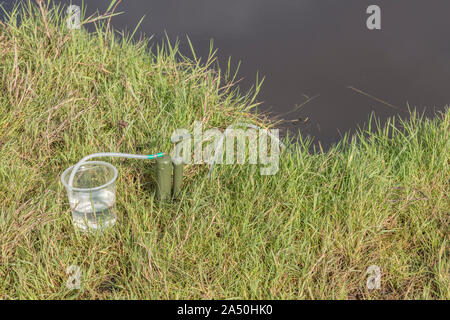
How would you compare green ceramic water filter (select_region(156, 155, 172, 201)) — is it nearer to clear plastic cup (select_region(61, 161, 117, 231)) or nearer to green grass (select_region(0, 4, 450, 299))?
green grass (select_region(0, 4, 450, 299))

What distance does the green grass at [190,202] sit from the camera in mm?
2449

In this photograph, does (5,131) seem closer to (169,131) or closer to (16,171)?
(16,171)

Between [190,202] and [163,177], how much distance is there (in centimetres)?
21

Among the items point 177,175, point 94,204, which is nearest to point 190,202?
point 177,175

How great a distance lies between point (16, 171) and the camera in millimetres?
2820

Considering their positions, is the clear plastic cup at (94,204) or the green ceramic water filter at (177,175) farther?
the green ceramic water filter at (177,175)

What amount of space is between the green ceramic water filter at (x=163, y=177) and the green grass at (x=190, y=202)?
71 millimetres

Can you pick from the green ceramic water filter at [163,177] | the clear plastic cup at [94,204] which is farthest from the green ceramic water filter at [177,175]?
the clear plastic cup at [94,204]

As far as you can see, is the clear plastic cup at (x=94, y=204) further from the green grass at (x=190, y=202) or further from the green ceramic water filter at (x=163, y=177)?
the green ceramic water filter at (x=163, y=177)

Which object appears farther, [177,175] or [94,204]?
[177,175]

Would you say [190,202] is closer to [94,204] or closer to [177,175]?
[177,175]

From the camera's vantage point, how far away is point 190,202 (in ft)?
9.12
